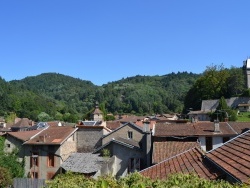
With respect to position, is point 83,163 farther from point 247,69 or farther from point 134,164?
point 247,69

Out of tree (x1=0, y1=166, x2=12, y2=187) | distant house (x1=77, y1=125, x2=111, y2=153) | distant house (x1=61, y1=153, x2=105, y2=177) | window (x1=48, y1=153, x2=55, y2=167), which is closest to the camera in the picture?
tree (x1=0, y1=166, x2=12, y2=187)

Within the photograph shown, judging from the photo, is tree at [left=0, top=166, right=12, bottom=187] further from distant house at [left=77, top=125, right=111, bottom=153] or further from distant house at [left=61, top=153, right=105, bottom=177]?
distant house at [left=77, top=125, right=111, bottom=153]

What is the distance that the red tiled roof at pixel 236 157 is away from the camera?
10.1 metres

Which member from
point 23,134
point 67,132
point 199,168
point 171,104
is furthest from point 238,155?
point 171,104

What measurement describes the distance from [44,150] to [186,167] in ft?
72.4

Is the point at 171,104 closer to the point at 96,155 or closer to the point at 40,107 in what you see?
the point at 40,107

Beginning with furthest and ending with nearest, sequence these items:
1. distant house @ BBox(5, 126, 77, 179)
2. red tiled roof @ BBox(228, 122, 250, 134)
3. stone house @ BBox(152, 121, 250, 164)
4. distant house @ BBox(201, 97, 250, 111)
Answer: distant house @ BBox(201, 97, 250, 111) < distant house @ BBox(5, 126, 77, 179) < red tiled roof @ BBox(228, 122, 250, 134) < stone house @ BBox(152, 121, 250, 164)

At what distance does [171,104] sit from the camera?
173 metres

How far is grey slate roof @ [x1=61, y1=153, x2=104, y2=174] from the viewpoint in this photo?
28473 mm

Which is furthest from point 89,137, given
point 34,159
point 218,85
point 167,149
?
point 218,85

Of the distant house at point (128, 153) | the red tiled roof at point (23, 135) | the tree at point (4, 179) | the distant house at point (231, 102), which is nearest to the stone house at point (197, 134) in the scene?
the distant house at point (128, 153)

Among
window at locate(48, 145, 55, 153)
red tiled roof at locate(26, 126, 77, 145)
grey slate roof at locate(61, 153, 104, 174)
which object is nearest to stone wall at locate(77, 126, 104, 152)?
red tiled roof at locate(26, 126, 77, 145)

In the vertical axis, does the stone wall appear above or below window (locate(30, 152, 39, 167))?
above

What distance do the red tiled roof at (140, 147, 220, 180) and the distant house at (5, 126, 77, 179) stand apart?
17802 mm
